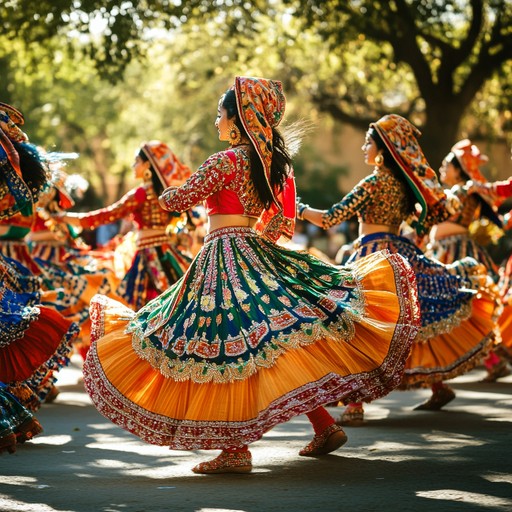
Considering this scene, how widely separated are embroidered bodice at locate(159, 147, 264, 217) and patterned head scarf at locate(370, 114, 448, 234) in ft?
7.47

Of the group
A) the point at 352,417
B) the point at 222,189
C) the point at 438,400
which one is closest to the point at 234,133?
the point at 222,189

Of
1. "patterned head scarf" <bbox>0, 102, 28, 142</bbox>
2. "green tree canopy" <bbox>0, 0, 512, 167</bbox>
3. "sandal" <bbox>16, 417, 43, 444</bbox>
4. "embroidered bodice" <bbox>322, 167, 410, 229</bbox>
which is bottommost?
"sandal" <bbox>16, 417, 43, 444</bbox>

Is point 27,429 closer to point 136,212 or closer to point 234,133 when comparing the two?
point 234,133

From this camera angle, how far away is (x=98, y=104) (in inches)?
1613

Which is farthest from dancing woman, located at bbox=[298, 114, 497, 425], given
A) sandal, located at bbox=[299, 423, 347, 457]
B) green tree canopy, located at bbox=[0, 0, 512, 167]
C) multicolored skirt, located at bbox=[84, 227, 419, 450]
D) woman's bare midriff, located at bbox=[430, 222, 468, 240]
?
green tree canopy, located at bbox=[0, 0, 512, 167]

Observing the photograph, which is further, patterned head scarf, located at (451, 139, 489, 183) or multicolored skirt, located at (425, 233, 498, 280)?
multicolored skirt, located at (425, 233, 498, 280)

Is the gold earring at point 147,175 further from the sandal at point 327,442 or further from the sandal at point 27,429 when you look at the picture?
the sandal at point 327,442

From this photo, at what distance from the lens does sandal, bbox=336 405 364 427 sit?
8.91 meters

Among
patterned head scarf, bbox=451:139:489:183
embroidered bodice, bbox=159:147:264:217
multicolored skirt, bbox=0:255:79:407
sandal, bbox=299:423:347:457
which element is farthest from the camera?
patterned head scarf, bbox=451:139:489:183

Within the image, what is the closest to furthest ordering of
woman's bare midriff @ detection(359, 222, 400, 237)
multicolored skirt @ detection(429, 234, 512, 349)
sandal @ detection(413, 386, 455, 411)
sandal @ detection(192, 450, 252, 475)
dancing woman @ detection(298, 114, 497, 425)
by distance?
sandal @ detection(192, 450, 252, 475) → dancing woman @ detection(298, 114, 497, 425) → woman's bare midriff @ detection(359, 222, 400, 237) → sandal @ detection(413, 386, 455, 411) → multicolored skirt @ detection(429, 234, 512, 349)

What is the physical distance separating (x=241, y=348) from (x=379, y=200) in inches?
113

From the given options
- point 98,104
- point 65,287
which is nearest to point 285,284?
point 65,287

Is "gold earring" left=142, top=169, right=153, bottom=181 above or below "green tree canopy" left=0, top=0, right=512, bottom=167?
below

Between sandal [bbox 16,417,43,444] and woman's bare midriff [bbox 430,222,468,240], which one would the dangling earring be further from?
woman's bare midriff [bbox 430,222,468,240]
